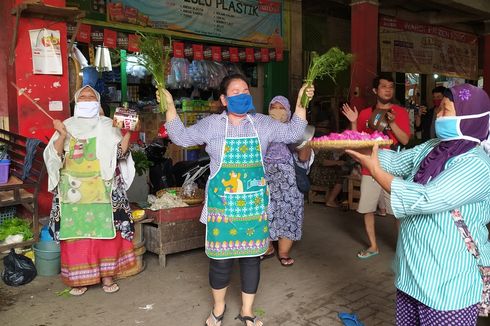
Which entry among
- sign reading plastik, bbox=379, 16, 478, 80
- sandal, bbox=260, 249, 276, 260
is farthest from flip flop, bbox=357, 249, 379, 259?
sign reading plastik, bbox=379, 16, 478, 80

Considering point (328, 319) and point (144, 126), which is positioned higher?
point (144, 126)

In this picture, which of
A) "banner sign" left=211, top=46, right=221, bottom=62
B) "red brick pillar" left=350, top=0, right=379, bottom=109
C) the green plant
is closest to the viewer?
the green plant

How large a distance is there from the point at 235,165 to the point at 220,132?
0.77 ft

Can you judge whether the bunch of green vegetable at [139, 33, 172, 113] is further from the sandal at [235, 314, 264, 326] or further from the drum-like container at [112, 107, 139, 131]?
the sandal at [235, 314, 264, 326]

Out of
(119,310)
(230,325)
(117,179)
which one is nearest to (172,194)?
(117,179)

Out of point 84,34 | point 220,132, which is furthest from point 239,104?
point 84,34

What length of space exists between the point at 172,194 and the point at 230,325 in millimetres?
2011

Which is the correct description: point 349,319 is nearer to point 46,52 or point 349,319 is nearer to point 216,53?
point 46,52

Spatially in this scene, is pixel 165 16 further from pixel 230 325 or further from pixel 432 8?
pixel 432 8

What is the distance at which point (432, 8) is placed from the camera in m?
12.0

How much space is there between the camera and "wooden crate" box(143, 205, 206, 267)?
4668 millimetres

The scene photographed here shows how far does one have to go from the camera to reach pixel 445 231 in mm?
2111

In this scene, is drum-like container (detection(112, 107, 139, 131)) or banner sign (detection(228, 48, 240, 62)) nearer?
drum-like container (detection(112, 107, 139, 131))

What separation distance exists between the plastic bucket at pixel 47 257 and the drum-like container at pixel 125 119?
1.50m
